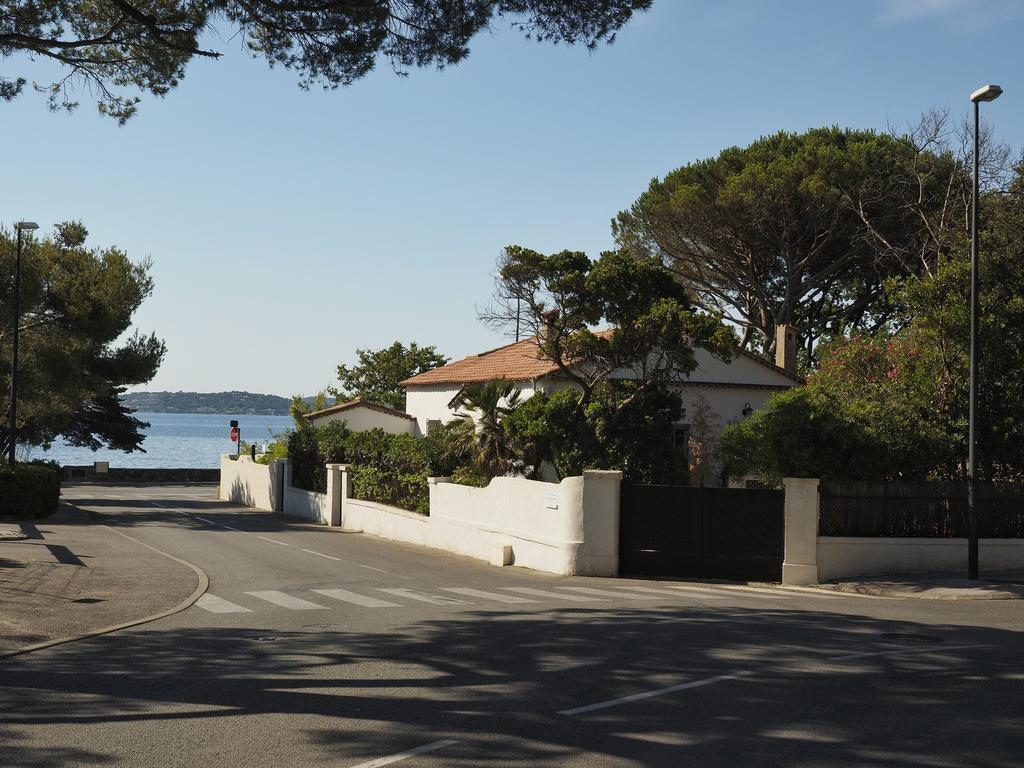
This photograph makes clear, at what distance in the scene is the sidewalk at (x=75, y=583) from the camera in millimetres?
13055

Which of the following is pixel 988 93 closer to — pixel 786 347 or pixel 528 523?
pixel 528 523

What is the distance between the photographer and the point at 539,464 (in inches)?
1037

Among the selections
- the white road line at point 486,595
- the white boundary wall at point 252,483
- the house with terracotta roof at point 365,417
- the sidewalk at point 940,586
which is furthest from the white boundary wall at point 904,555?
the white boundary wall at point 252,483

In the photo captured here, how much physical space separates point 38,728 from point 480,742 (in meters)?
3.48

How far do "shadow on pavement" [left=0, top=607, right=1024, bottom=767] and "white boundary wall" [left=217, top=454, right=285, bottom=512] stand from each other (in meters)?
30.0

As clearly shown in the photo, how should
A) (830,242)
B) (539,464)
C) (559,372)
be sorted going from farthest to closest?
(830,242) < (559,372) < (539,464)

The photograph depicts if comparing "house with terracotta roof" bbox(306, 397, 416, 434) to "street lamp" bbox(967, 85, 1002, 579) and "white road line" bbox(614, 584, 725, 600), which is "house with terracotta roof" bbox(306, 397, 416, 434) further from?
"street lamp" bbox(967, 85, 1002, 579)

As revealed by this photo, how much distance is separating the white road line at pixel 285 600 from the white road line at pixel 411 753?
823cm

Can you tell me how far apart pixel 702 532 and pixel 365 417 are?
87.9ft

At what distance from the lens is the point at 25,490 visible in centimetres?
3108

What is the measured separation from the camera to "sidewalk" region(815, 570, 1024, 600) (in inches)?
691

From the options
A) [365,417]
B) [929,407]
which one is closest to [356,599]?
[929,407]

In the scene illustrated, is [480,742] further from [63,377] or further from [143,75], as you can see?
[63,377]

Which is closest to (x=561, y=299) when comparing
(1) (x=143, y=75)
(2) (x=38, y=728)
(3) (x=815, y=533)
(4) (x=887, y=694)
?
(3) (x=815, y=533)
